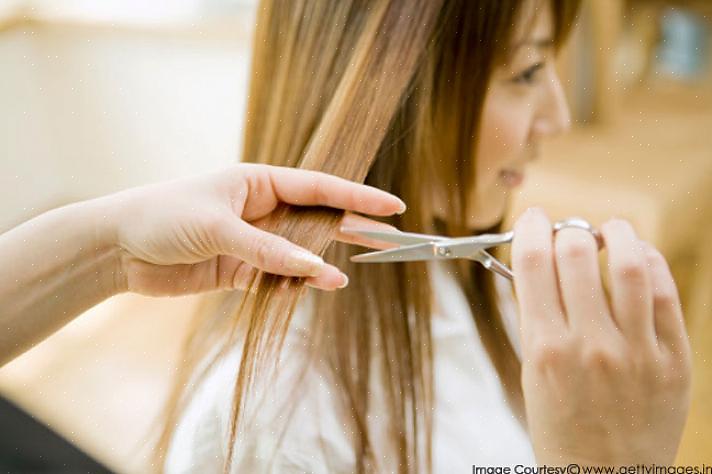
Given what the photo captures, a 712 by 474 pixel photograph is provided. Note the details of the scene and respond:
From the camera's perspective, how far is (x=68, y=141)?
0.73 meters

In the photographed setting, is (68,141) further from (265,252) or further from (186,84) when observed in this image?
(265,252)

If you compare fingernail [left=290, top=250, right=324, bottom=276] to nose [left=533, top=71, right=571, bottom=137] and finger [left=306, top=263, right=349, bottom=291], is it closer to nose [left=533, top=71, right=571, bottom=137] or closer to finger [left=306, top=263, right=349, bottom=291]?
finger [left=306, top=263, right=349, bottom=291]

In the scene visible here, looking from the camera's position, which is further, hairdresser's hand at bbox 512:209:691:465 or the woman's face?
the woman's face

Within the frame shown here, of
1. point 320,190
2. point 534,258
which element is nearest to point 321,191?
point 320,190

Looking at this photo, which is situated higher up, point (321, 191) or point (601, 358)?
point (321, 191)

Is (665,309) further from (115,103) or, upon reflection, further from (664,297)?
(115,103)

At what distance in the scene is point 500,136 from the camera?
2.12ft

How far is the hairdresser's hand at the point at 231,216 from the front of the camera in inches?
19.4

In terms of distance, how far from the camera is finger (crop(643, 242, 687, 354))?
0.46 meters

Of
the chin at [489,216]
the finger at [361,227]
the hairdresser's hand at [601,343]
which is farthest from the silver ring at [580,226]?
the chin at [489,216]

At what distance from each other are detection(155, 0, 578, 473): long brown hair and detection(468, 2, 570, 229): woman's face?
0.01 meters

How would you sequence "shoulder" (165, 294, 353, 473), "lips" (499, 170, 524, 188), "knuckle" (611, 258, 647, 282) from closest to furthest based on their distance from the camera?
"knuckle" (611, 258, 647, 282) → "shoulder" (165, 294, 353, 473) → "lips" (499, 170, 524, 188)

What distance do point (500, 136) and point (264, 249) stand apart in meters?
0.26

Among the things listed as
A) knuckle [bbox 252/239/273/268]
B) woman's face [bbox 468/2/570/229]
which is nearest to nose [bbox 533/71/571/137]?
woman's face [bbox 468/2/570/229]
